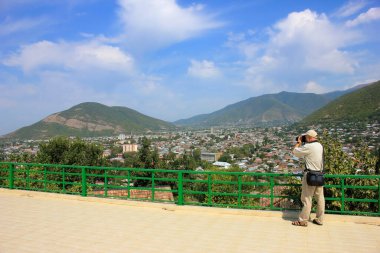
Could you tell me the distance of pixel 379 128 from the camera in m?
50.5

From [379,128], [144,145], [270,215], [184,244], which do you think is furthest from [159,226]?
[379,128]

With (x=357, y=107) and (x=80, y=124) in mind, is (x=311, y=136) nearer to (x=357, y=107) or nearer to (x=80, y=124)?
(x=357, y=107)

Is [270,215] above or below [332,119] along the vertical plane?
below

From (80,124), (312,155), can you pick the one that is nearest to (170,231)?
(312,155)

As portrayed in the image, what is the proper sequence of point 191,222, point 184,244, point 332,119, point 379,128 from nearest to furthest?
point 184,244 < point 191,222 < point 379,128 < point 332,119

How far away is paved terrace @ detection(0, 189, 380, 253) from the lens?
6.28m

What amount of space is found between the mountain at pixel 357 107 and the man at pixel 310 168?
6041cm

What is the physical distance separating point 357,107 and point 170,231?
76905 mm

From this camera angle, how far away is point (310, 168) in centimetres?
721

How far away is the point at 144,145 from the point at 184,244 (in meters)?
33.5

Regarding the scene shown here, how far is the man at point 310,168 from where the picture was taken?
7.20 metres

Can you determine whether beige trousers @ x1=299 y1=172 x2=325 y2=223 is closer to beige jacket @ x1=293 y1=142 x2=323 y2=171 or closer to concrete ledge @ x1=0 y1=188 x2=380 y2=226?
beige jacket @ x1=293 y1=142 x2=323 y2=171

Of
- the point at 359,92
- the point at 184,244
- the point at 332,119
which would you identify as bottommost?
the point at 184,244

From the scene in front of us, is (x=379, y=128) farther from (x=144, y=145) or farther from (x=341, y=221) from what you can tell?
(x=341, y=221)
